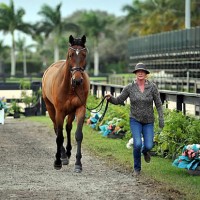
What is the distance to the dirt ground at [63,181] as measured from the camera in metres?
8.57

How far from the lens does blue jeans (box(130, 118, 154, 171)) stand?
10.4 meters

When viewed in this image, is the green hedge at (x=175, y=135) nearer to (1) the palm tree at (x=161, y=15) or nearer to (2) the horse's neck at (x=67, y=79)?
(2) the horse's neck at (x=67, y=79)

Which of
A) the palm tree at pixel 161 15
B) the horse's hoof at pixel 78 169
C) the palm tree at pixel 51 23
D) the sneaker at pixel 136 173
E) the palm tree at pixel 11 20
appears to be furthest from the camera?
the palm tree at pixel 51 23

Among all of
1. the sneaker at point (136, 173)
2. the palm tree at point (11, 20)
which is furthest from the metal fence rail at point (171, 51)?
the sneaker at point (136, 173)

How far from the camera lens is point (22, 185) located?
368 inches

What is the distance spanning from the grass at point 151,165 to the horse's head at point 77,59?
5.66 feet

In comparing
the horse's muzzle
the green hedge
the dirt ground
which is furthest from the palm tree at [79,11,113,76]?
the horse's muzzle

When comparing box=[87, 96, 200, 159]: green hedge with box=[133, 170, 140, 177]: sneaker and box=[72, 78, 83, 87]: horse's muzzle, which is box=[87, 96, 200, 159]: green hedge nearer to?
box=[133, 170, 140, 177]: sneaker

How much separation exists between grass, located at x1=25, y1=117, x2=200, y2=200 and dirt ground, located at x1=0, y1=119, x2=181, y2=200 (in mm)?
233

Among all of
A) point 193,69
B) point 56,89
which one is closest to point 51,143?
point 56,89

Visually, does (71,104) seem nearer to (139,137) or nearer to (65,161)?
(65,161)

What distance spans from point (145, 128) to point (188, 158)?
33.5 inches

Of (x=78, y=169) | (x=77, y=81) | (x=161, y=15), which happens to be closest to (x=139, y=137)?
(x=78, y=169)

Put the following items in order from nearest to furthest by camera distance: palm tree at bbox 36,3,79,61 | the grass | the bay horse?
the grass
the bay horse
palm tree at bbox 36,3,79,61
